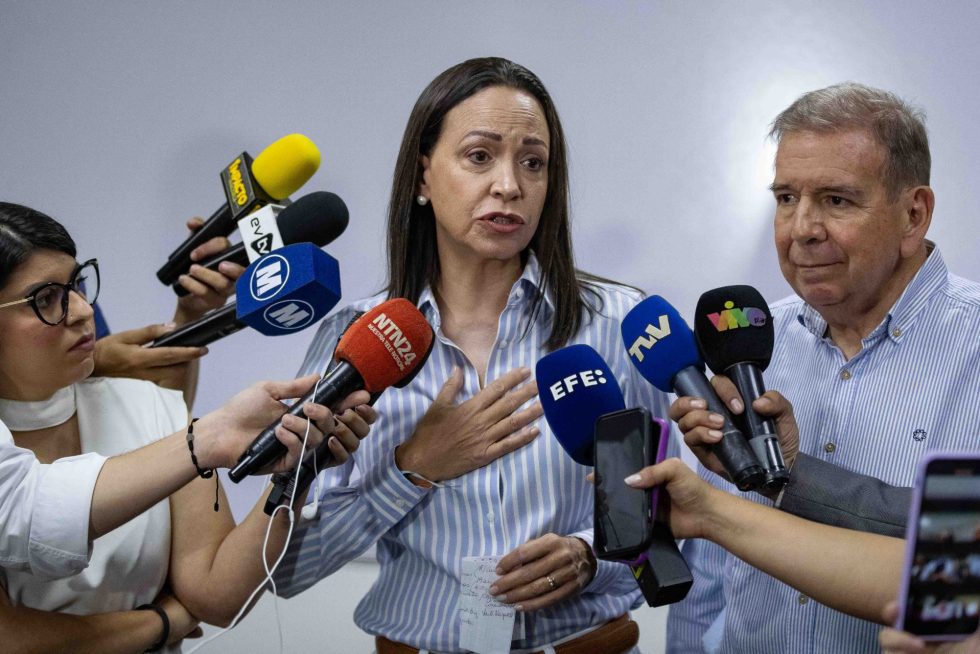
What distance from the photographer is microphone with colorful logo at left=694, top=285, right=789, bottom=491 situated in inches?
58.3

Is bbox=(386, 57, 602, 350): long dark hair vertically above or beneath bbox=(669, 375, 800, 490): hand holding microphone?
above

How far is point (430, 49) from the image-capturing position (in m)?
3.38

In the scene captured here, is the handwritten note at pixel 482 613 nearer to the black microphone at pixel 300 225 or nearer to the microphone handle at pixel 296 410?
the microphone handle at pixel 296 410

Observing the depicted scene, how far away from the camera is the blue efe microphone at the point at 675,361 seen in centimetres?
140

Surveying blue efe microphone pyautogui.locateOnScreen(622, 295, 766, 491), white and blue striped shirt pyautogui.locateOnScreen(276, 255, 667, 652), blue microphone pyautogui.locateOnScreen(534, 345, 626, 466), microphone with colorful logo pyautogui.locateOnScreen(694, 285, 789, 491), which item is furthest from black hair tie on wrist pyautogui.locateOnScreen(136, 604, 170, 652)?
microphone with colorful logo pyautogui.locateOnScreen(694, 285, 789, 491)

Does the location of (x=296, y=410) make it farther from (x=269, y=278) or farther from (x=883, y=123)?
(x=883, y=123)

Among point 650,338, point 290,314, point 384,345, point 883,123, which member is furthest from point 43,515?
point 883,123

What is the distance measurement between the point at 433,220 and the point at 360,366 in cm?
64

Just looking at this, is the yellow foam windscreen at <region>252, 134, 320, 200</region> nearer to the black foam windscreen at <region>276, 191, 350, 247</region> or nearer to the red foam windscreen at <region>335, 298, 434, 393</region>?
the black foam windscreen at <region>276, 191, 350, 247</region>

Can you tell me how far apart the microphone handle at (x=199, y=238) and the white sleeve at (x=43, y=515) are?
0.51 meters

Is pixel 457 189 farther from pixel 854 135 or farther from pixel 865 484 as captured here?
pixel 865 484

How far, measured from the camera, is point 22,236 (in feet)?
5.79

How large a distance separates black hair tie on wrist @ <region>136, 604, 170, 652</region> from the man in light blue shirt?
109 cm

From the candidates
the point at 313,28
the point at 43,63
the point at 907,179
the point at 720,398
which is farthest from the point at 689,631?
the point at 43,63
